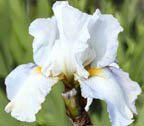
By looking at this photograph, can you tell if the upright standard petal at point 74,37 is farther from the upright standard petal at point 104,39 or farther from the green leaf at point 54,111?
the green leaf at point 54,111

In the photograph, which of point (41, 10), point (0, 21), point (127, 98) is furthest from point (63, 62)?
point (41, 10)

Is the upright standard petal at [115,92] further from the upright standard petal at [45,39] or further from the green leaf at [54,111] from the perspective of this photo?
the green leaf at [54,111]

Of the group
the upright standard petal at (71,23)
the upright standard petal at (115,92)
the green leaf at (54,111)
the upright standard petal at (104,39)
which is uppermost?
the upright standard petal at (71,23)

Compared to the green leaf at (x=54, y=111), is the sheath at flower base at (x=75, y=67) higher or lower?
higher

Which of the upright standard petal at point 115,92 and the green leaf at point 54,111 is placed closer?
the upright standard petal at point 115,92

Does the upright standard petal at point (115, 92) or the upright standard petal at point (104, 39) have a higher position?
the upright standard petal at point (104, 39)

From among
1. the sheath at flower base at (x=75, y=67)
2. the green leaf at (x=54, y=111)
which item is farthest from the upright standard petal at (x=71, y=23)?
the green leaf at (x=54, y=111)

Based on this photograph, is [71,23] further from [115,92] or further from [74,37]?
[115,92]

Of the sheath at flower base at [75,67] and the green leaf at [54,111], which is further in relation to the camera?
the green leaf at [54,111]
